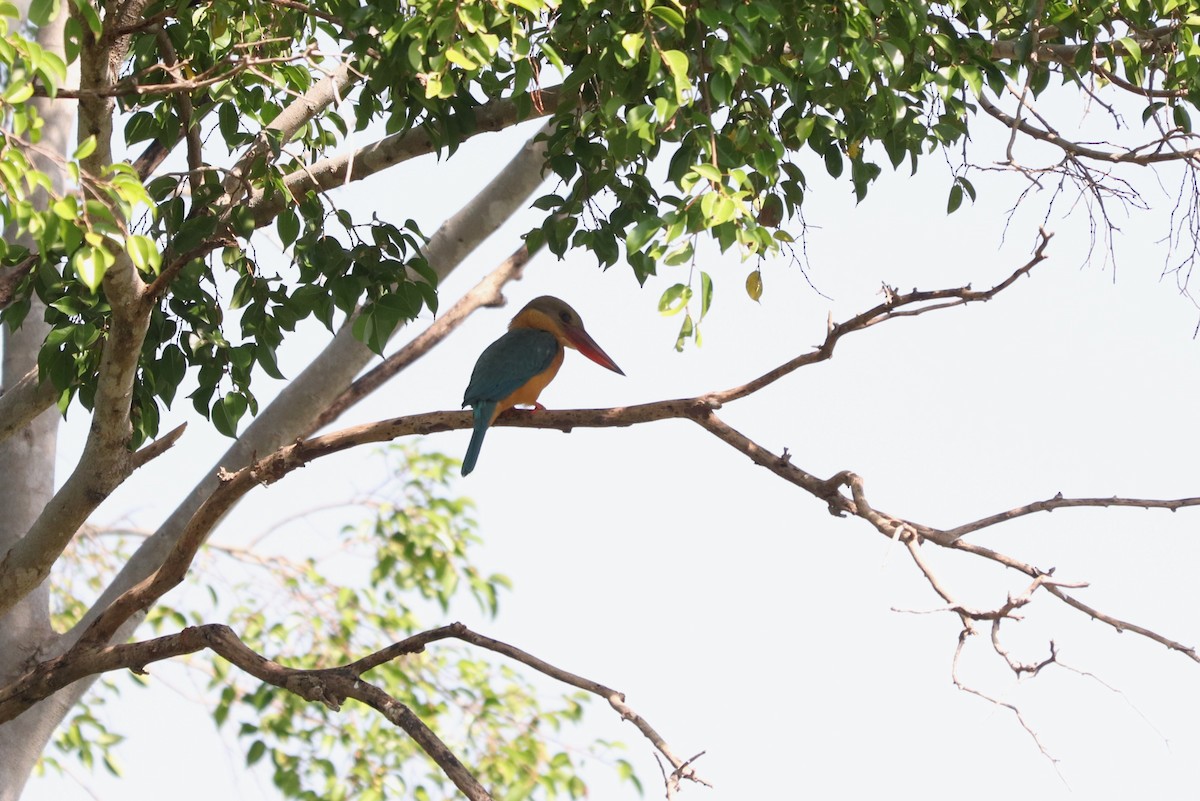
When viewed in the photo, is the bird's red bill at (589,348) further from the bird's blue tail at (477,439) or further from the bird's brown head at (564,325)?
the bird's blue tail at (477,439)

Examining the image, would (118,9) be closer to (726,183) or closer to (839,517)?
(726,183)

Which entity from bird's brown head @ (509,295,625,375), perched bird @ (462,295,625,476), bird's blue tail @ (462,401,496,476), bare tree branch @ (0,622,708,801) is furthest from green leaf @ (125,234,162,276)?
bird's brown head @ (509,295,625,375)

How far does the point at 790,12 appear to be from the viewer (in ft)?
9.47

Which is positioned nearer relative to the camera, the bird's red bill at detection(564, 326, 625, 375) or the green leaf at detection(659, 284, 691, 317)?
the green leaf at detection(659, 284, 691, 317)

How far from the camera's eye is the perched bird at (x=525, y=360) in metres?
4.18

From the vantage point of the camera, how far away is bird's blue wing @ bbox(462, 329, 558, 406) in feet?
13.8

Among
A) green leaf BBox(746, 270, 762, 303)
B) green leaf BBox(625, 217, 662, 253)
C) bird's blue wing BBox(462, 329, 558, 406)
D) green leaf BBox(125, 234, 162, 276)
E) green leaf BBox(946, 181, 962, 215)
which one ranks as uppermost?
green leaf BBox(946, 181, 962, 215)

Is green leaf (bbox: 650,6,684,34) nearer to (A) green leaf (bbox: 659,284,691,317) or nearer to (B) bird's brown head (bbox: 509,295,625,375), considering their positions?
(A) green leaf (bbox: 659,284,691,317)

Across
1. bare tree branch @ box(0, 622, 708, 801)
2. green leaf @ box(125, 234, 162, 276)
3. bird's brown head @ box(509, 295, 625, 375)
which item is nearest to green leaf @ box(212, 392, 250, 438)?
bare tree branch @ box(0, 622, 708, 801)

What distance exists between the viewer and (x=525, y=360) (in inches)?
177

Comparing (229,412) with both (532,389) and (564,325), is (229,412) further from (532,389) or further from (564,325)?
(564,325)

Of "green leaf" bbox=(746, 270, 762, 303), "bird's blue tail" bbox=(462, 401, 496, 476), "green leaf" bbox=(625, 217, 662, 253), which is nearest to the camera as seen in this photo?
"green leaf" bbox=(625, 217, 662, 253)

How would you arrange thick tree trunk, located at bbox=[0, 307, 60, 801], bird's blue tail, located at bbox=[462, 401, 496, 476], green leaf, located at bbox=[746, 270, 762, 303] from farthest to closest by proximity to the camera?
thick tree trunk, located at bbox=[0, 307, 60, 801] < bird's blue tail, located at bbox=[462, 401, 496, 476] < green leaf, located at bbox=[746, 270, 762, 303]

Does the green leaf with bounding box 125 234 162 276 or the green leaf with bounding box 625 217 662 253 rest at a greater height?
the green leaf with bounding box 625 217 662 253
